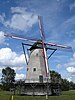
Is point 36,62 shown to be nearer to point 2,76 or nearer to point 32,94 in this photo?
point 32,94

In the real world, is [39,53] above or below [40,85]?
above

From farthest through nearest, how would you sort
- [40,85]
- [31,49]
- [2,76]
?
[2,76] < [31,49] < [40,85]

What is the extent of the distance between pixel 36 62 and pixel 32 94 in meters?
6.39

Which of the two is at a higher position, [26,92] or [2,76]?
[2,76]

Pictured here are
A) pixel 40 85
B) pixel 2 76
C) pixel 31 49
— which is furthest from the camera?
pixel 2 76

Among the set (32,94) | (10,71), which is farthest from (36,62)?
(10,71)

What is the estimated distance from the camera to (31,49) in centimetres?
4600

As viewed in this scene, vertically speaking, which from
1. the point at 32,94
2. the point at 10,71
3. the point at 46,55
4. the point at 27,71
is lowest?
the point at 32,94

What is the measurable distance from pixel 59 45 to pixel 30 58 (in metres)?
6.98

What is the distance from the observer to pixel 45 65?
43.0m

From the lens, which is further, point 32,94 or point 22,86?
point 22,86

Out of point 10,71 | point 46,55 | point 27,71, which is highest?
point 10,71

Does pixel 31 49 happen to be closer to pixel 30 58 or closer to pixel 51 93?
pixel 30 58

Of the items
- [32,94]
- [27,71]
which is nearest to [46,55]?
[27,71]
